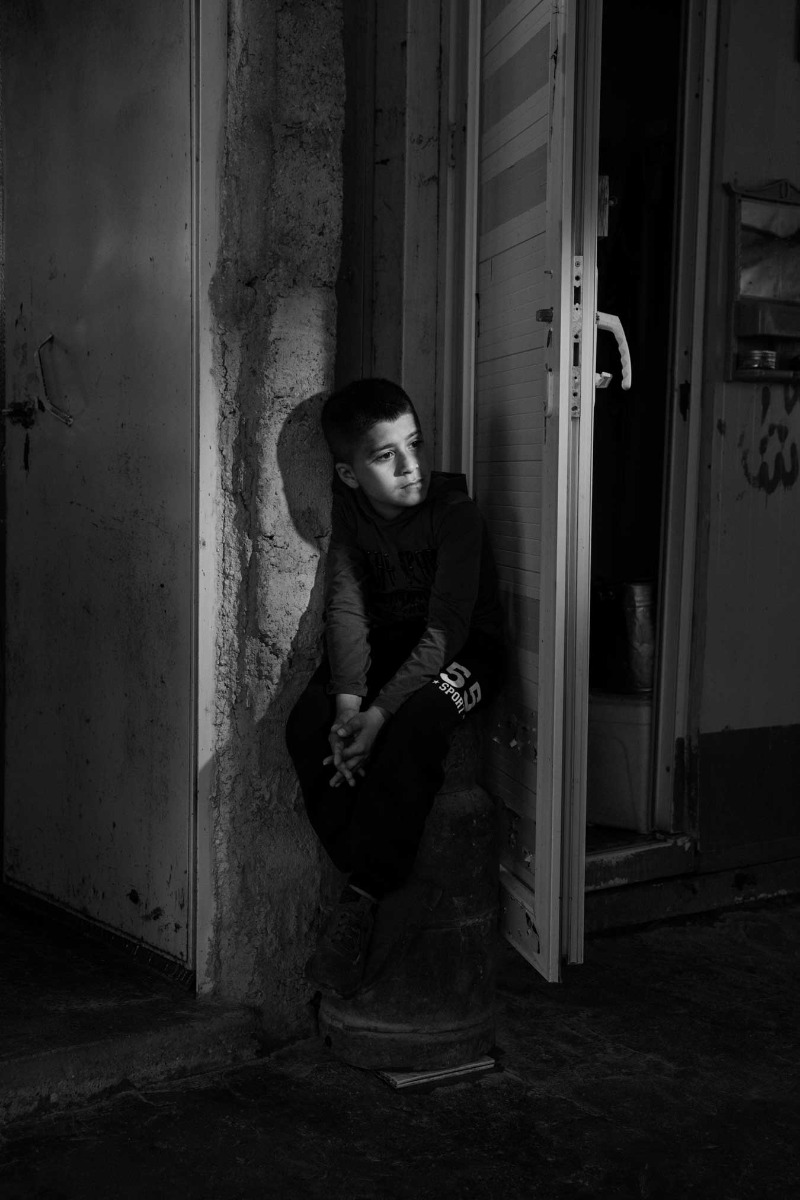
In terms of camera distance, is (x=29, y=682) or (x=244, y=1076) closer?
(x=244, y=1076)

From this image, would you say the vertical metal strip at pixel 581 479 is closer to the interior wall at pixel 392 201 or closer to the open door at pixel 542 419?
the open door at pixel 542 419

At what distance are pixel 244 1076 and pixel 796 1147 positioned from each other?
117 cm

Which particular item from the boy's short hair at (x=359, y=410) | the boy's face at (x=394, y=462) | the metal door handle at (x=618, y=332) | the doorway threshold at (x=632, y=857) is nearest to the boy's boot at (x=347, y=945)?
the boy's face at (x=394, y=462)

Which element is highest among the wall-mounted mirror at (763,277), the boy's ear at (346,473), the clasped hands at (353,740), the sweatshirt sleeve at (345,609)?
the wall-mounted mirror at (763,277)

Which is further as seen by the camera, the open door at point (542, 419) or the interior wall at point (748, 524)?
the interior wall at point (748, 524)

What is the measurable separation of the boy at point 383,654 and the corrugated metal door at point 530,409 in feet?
0.44

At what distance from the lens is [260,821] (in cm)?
292

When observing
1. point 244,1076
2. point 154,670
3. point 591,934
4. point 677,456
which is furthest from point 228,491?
point 591,934

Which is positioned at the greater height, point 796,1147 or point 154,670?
point 154,670

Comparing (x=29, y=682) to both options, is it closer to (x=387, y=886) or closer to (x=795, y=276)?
(x=387, y=886)

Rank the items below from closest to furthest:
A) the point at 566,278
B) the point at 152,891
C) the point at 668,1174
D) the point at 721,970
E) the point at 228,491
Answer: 1. the point at 668,1174
2. the point at 566,278
3. the point at 228,491
4. the point at 152,891
5. the point at 721,970

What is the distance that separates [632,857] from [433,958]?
1.16 meters

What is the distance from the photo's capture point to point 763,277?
3.77 m

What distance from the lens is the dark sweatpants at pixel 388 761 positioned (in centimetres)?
→ 264
